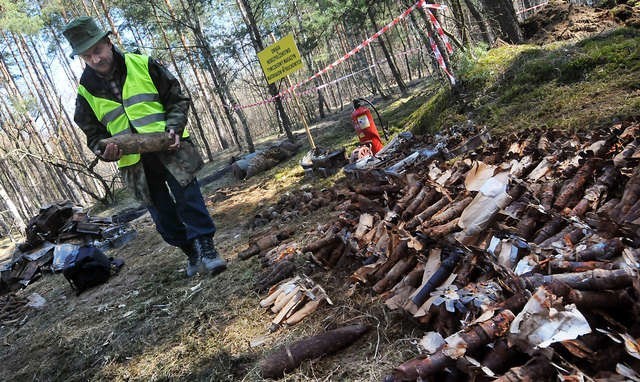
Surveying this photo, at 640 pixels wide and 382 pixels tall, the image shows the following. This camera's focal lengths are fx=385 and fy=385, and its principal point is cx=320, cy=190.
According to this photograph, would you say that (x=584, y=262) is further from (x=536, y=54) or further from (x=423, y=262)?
(x=536, y=54)

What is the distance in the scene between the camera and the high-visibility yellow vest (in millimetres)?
3557

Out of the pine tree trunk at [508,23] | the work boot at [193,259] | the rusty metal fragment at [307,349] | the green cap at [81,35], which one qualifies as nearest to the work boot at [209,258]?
the work boot at [193,259]

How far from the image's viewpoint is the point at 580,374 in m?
1.33

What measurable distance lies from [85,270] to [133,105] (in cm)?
301

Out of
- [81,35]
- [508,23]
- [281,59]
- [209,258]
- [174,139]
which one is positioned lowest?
[209,258]

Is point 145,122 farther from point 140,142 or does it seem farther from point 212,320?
point 212,320

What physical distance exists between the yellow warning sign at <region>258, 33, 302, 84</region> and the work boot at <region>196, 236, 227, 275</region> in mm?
5562

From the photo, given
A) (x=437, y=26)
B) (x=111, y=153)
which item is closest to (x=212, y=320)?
(x=111, y=153)

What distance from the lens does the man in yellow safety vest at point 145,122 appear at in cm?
345

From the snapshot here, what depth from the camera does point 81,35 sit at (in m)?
3.28

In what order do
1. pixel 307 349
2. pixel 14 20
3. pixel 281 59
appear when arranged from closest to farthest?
pixel 307 349 → pixel 281 59 → pixel 14 20

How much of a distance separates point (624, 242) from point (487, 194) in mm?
851

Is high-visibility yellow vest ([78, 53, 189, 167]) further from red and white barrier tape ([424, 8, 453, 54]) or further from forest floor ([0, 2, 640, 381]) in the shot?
red and white barrier tape ([424, 8, 453, 54])

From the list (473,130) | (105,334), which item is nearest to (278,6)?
(473,130)
